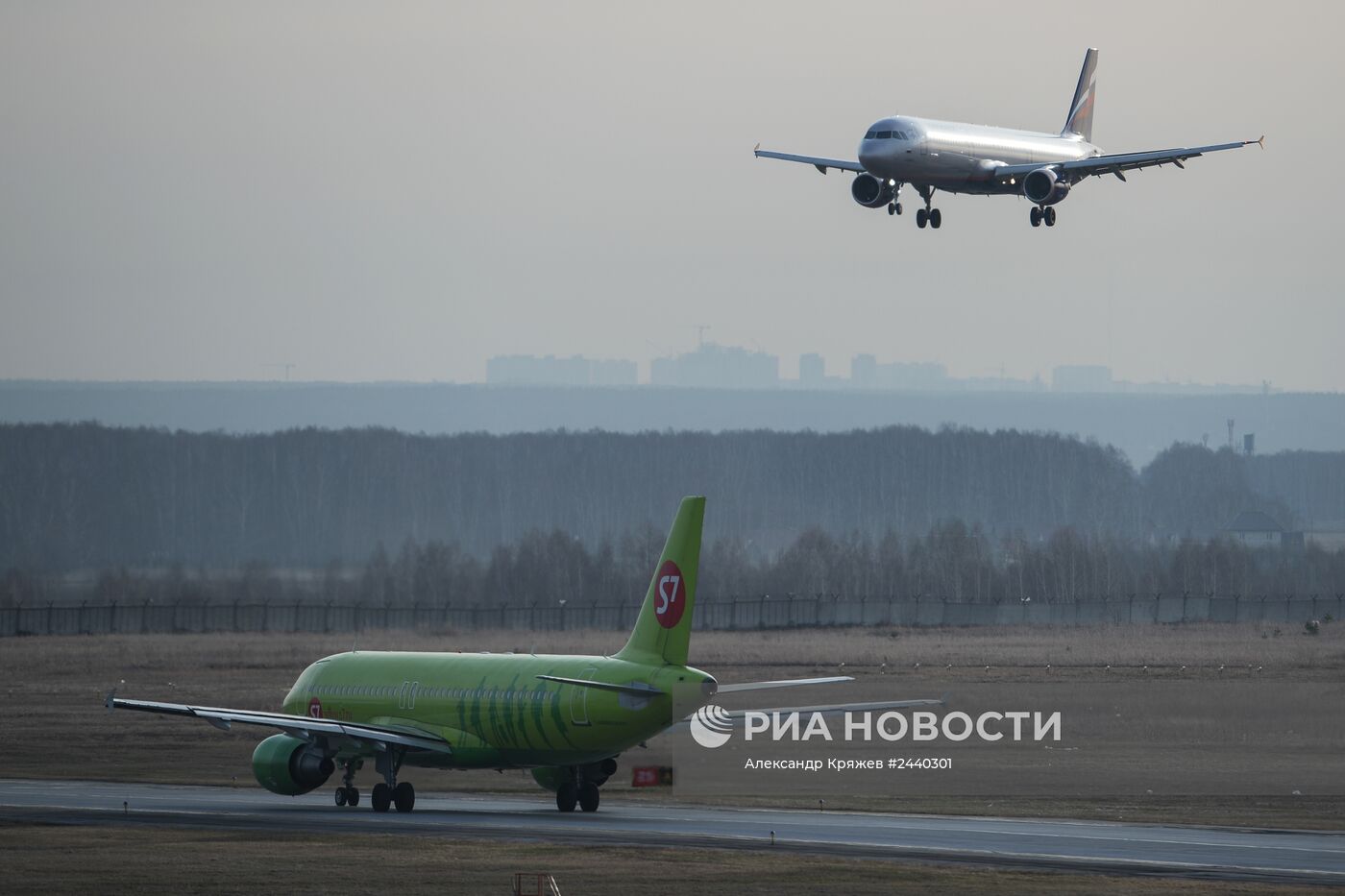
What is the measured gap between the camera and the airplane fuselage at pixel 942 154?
2443 inches

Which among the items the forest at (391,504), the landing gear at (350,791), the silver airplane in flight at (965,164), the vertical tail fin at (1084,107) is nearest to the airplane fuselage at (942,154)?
the silver airplane in flight at (965,164)

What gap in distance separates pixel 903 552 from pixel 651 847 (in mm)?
125970

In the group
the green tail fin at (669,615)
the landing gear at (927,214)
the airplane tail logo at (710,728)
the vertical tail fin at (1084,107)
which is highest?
the vertical tail fin at (1084,107)

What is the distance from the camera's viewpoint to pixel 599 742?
43.9 metres

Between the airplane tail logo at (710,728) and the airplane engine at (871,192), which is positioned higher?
the airplane engine at (871,192)

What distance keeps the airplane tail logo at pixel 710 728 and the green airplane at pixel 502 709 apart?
108 centimetres

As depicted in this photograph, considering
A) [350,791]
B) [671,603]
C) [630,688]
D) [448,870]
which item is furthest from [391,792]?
[448,870]

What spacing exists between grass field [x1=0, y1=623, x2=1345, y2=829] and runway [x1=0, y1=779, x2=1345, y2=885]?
11.2 ft

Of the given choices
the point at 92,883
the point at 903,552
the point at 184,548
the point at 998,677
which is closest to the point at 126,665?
the point at 998,677

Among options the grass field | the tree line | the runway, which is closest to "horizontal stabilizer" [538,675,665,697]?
the runway

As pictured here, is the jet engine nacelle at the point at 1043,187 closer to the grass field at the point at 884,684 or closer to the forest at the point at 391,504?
the grass field at the point at 884,684

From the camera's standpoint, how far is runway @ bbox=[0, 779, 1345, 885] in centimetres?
3534

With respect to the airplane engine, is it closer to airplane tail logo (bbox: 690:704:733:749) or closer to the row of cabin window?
airplane tail logo (bbox: 690:704:733:749)

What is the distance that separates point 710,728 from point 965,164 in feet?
70.5
